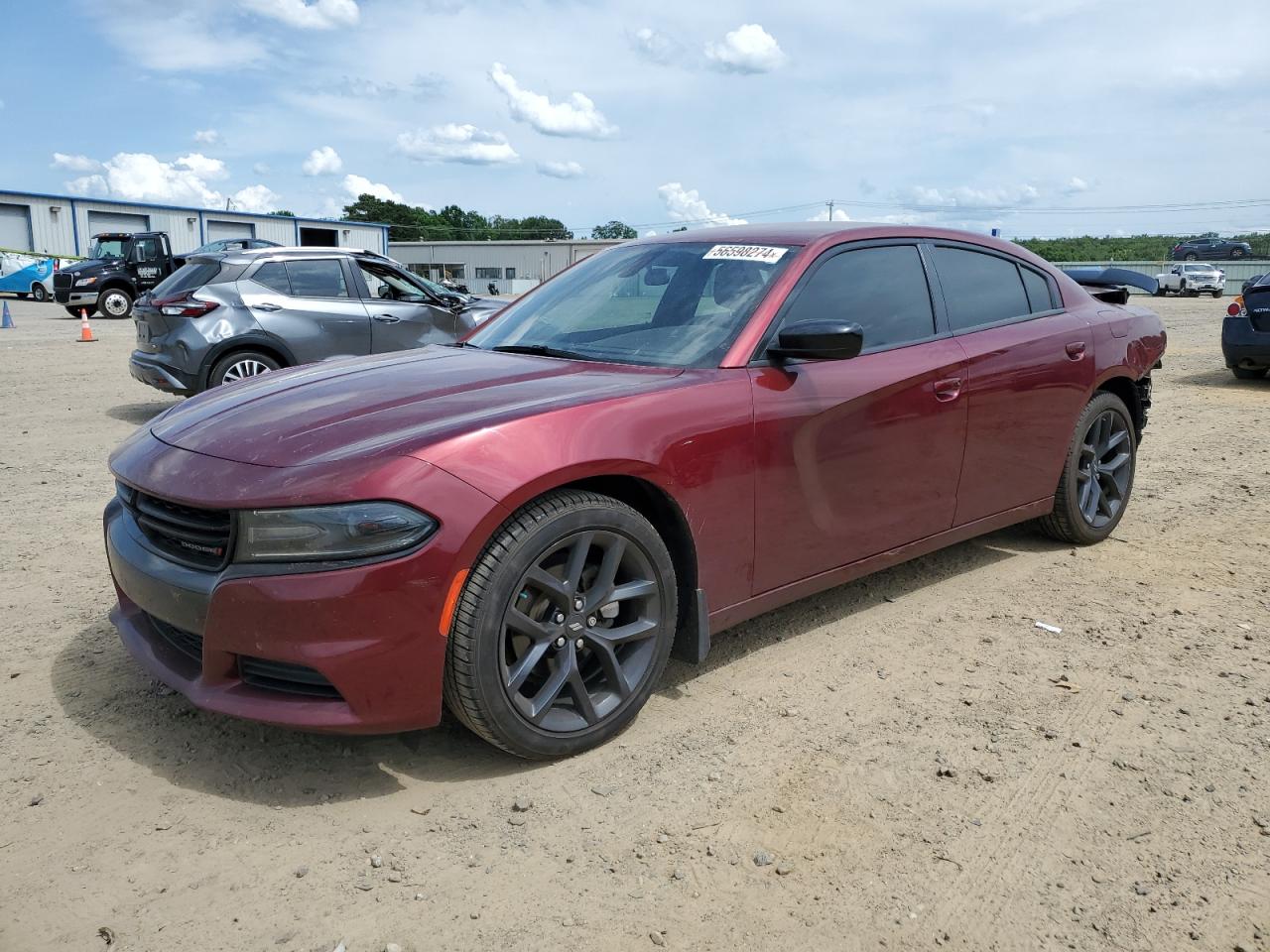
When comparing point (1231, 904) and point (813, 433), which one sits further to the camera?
point (813, 433)

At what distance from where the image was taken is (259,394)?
3375mm


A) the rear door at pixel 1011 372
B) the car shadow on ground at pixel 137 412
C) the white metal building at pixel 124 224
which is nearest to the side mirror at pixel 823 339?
the rear door at pixel 1011 372

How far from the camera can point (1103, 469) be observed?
5.09m

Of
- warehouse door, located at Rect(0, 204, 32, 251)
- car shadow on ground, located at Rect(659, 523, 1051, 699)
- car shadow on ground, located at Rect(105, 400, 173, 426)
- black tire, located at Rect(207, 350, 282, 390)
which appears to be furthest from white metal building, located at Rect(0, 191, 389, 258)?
car shadow on ground, located at Rect(659, 523, 1051, 699)

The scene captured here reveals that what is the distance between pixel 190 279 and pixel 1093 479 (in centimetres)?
790

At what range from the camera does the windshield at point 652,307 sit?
350 centimetres

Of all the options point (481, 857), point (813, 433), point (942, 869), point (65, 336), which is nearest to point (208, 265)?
point (813, 433)

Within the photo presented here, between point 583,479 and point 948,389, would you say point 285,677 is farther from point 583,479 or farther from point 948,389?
point 948,389

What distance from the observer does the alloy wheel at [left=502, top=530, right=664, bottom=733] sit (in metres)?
2.82

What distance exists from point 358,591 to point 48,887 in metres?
1.00

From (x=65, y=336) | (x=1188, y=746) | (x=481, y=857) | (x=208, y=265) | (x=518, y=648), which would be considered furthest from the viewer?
(x=65, y=336)

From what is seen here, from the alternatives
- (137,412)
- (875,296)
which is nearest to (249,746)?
(875,296)

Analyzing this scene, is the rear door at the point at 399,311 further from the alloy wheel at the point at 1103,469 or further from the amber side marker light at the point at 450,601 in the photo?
the amber side marker light at the point at 450,601

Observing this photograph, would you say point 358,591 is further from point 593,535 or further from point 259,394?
point 259,394
